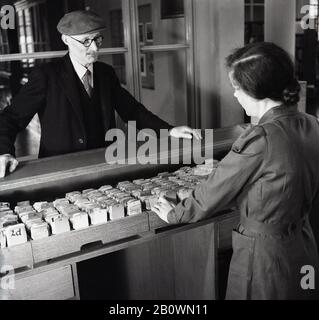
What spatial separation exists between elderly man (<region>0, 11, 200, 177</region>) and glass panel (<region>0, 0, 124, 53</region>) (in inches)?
88.3

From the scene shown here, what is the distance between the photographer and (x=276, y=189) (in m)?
1.63

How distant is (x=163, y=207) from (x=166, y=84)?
3.41 m

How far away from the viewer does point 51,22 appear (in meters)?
7.41

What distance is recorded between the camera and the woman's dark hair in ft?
5.14

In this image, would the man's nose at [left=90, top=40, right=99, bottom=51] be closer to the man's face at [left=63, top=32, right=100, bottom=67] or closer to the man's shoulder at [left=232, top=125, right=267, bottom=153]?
the man's face at [left=63, top=32, right=100, bottom=67]

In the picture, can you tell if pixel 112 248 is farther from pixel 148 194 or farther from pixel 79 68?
pixel 79 68

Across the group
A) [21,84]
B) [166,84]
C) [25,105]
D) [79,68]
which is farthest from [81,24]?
[21,84]

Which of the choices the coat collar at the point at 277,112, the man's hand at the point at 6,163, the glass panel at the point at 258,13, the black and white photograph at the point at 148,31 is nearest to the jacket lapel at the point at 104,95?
the man's hand at the point at 6,163

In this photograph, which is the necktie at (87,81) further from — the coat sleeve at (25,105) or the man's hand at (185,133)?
the man's hand at (185,133)

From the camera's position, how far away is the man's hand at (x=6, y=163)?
2098 mm

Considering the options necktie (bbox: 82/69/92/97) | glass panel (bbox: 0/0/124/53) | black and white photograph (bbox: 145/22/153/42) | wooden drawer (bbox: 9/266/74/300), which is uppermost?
glass panel (bbox: 0/0/124/53)

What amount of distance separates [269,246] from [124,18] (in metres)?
2.66

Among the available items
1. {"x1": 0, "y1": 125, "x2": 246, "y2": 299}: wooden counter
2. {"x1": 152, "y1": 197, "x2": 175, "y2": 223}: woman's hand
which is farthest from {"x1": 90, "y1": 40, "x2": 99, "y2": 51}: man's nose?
{"x1": 152, "y1": 197, "x2": 175, "y2": 223}: woman's hand

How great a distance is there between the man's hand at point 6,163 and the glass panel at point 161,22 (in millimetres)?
2791
